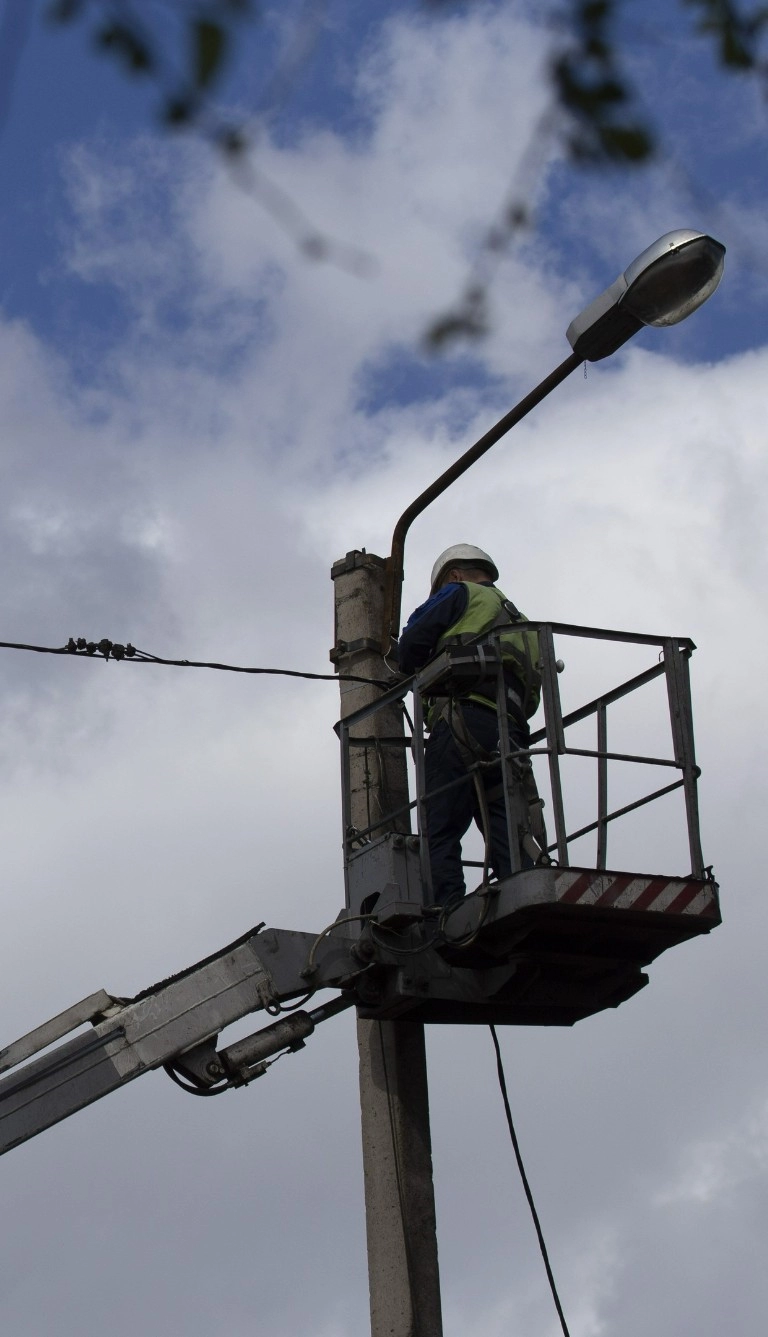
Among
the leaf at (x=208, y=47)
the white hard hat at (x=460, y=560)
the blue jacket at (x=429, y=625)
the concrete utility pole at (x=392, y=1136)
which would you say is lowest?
the leaf at (x=208, y=47)

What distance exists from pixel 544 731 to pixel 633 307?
188 cm

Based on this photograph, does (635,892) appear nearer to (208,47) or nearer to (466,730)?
(466,730)

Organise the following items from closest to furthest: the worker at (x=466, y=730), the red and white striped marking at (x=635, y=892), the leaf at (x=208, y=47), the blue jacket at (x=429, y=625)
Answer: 1. the leaf at (x=208, y=47)
2. the red and white striped marking at (x=635, y=892)
3. the worker at (x=466, y=730)
4. the blue jacket at (x=429, y=625)

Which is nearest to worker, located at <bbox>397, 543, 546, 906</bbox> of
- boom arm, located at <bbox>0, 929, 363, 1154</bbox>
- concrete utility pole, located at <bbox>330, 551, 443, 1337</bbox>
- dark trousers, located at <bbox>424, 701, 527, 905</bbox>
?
dark trousers, located at <bbox>424, 701, 527, 905</bbox>

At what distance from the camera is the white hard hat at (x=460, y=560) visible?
8.97 meters

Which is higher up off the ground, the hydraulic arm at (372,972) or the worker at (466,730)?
the worker at (466,730)

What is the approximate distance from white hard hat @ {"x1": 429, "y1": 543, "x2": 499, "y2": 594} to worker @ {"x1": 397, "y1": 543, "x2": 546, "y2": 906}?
1.39 ft

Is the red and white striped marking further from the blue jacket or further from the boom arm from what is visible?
the blue jacket

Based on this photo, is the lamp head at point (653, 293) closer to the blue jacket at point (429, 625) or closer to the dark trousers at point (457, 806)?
the blue jacket at point (429, 625)

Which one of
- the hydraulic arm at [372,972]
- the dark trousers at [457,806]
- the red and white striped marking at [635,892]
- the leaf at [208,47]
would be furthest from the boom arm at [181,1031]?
the leaf at [208,47]

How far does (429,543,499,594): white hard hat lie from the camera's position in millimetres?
8969

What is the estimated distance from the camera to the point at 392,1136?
7523mm

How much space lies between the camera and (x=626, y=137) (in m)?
2.88

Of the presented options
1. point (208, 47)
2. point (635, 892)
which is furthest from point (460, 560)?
point (208, 47)
